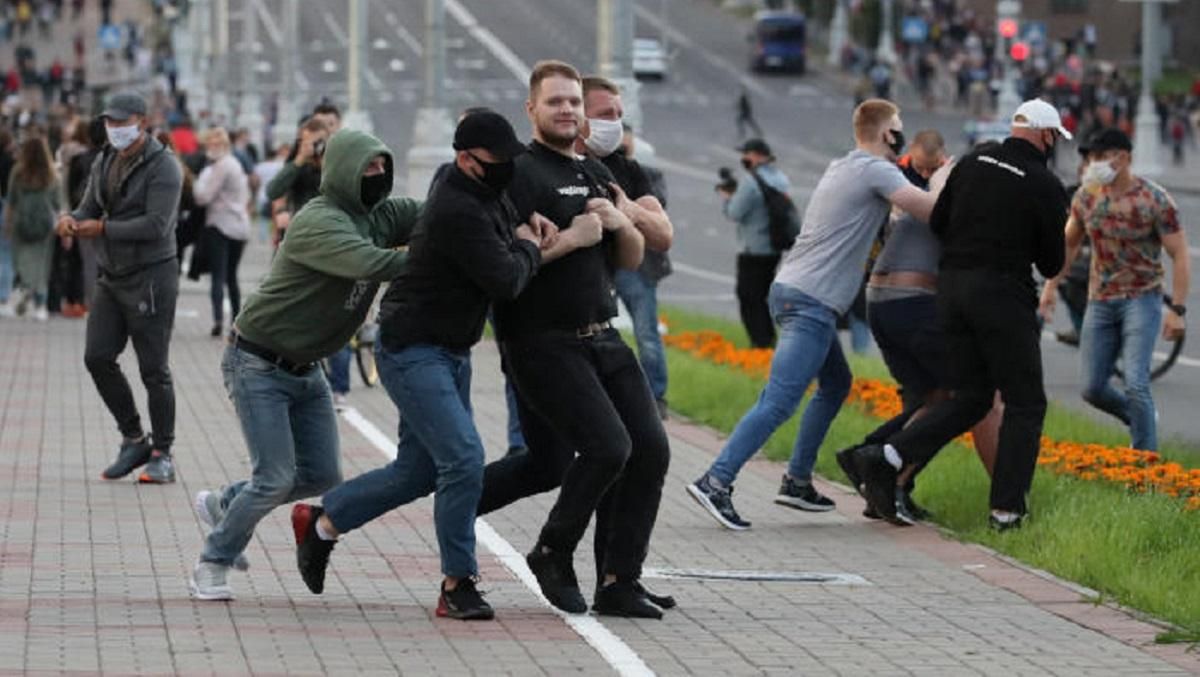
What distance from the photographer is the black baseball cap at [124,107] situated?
14.4 meters

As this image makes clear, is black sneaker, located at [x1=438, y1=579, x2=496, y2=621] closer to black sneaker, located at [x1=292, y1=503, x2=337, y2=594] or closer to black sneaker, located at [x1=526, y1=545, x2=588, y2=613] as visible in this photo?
black sneaker, located at [x1=526, y1=545, x2=588, y2=613]

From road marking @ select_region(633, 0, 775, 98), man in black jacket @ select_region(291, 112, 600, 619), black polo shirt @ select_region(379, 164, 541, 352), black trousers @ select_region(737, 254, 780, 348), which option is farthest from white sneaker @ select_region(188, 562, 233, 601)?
road marking @ select_region(633, 0, 775, 98)

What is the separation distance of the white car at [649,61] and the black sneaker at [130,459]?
3325 inches

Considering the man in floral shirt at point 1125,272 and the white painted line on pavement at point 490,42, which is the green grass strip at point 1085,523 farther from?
the white painted line on pavement at point 490,42

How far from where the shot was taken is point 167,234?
1476 cm

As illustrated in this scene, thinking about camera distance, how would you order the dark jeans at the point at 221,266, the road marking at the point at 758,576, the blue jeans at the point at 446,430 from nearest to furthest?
the blue jeans at the point at 446,430, the road marking at the point at 758,576, the dark jeans at the point at 221,266

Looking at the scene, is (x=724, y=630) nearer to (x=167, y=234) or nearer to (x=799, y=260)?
(x=799, y=260)

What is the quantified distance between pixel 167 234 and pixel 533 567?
15.1 feet

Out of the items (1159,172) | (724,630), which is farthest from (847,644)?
(1159,172)

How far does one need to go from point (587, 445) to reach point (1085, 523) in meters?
2.91

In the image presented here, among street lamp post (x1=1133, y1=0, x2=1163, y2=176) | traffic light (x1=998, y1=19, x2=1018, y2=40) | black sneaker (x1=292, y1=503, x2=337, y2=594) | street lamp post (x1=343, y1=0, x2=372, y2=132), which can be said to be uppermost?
black sneaker (x1=292, y1=503, x2=337, y2=594)

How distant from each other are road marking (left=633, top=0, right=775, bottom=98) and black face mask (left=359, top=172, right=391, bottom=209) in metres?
85.4

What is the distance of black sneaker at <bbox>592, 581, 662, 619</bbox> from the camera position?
34.8ft

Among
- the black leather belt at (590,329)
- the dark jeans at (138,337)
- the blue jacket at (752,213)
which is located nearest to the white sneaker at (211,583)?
the black leather belt at (590,329)
